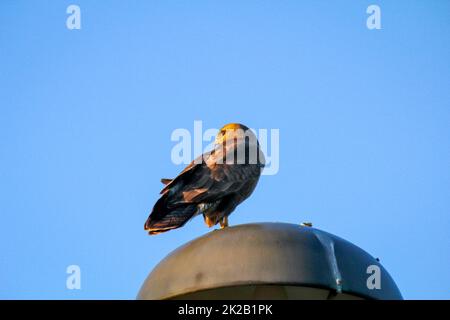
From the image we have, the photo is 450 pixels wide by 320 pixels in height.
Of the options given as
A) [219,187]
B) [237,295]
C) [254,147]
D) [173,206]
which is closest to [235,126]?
[254,147]

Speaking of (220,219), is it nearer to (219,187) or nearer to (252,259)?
(219,187)

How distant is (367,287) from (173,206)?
2.75 m

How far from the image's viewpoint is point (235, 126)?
8.39m

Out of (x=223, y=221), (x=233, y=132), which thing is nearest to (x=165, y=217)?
(x=223, y=221)

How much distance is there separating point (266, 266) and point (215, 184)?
3202 mm

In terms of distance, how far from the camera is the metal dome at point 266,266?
13.6ft

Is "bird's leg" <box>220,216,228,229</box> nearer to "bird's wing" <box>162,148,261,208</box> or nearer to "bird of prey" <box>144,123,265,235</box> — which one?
"bird of prey" <box>144,123,265,235</box>

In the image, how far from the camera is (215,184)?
7.34 m

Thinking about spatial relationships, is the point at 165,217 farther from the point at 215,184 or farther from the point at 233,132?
the point at 233,132

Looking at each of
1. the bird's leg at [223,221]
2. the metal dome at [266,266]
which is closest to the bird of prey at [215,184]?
the bird's leg at [223,221]

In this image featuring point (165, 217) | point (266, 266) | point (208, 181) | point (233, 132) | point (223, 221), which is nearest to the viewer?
point (266, 266)

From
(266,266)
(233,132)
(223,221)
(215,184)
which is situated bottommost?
(266,266)

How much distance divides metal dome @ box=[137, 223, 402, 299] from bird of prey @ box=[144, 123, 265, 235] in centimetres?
217
